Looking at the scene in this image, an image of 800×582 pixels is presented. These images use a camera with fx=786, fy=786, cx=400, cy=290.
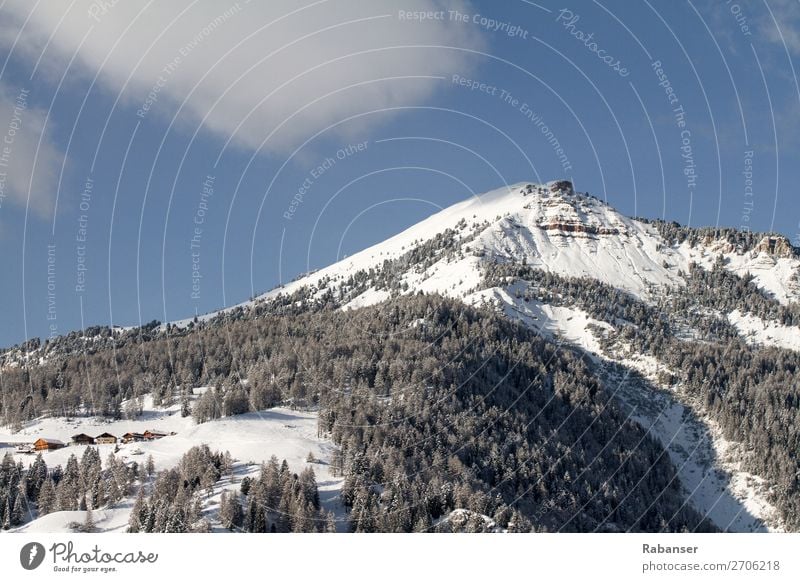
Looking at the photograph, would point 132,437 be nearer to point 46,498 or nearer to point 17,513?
point 46,498

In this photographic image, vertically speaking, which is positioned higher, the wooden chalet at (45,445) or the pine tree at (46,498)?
the wooden chalet at (45,445)

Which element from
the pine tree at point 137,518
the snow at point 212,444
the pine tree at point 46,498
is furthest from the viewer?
the pine tree at point 46,498

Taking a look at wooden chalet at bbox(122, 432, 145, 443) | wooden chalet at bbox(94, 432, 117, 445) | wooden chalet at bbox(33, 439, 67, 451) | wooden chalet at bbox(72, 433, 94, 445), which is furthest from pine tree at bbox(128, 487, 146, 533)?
wooden chalet at bbox(33, 439, 67, 451)

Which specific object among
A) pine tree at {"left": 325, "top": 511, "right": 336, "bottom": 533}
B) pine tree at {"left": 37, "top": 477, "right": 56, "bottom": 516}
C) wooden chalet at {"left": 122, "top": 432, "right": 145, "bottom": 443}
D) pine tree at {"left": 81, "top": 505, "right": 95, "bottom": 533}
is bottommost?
pine tree at {"left": 325, "top": 511, "right": 336, "bottom": 533}

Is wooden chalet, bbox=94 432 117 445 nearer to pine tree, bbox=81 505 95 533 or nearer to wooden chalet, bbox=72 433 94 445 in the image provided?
wooden chalet, bbox=72 433 94 445

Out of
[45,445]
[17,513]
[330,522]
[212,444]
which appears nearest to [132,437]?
[45,445]

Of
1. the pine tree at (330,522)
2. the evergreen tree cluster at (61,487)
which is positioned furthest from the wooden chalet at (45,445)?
the pine tree at (330,522)

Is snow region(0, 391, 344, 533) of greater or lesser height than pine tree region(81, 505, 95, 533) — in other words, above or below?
above

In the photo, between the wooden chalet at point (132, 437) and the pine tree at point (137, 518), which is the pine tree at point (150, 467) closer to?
the pine tree at point (137, 518)
